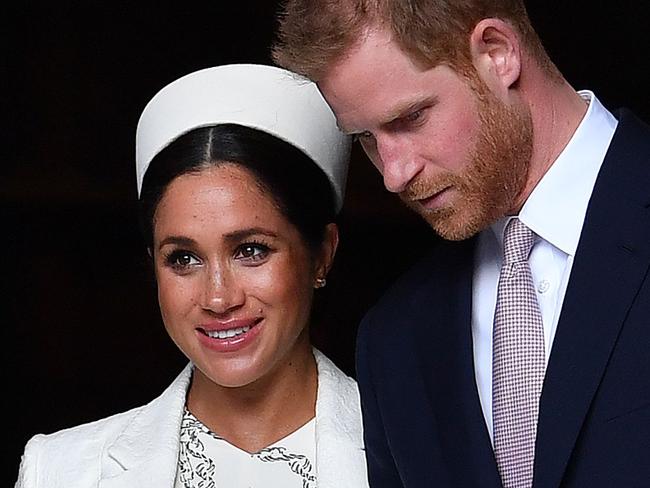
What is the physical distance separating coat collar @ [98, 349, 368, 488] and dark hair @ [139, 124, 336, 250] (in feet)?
0.80

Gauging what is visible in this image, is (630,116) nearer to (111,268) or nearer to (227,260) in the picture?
(227,260)

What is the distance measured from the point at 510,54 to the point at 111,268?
2235 millimetres

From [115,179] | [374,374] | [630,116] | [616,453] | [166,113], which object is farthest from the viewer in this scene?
[115,179]

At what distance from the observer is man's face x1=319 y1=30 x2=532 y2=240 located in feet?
6.96

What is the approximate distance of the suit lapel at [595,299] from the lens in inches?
82.5

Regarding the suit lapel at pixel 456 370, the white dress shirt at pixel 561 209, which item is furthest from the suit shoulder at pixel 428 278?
the white dress shirt at pixel 561 209

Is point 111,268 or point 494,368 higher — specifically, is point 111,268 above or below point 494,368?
above

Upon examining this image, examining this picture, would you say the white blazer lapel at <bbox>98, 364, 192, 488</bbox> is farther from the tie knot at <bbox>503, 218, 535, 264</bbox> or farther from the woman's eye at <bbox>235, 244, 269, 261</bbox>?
the tie knot at <bbox>503, 218, 535, 264</bbox>

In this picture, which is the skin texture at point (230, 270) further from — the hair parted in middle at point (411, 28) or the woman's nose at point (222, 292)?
the hair parted in middle at point (411, 28)

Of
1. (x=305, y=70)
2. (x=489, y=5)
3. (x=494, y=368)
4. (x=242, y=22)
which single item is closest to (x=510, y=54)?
(x=489, y=5)

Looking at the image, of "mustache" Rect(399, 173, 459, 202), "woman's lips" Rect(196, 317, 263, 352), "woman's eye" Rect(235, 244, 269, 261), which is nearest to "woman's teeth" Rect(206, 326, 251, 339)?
"woman's lips" Rect(196, 317, 263, 352)

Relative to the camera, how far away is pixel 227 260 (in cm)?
249

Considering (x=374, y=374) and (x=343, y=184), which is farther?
(x=343, y=184)

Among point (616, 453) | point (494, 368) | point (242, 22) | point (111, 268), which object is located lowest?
point (616, 453)
